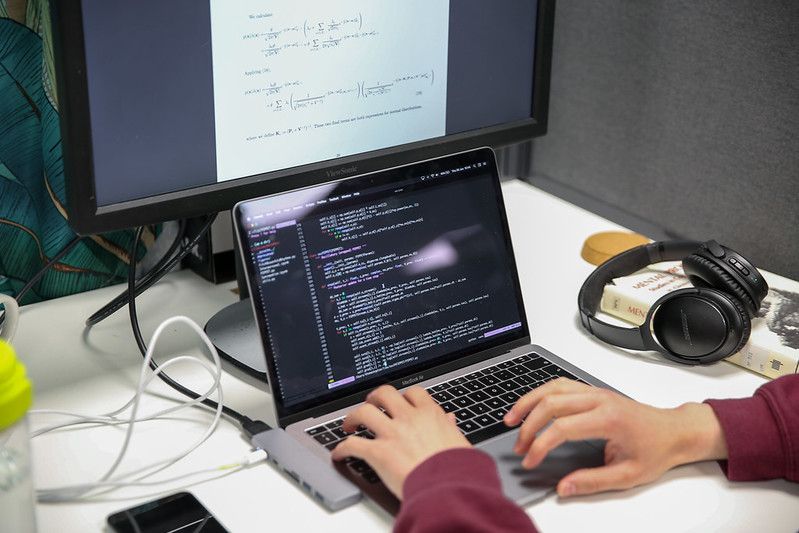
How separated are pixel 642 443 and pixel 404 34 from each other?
1.50ft

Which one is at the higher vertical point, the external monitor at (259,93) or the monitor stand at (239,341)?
the external monitor at (259,93)

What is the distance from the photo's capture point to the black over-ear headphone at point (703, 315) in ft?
2.70

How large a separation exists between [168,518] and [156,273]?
38 cm

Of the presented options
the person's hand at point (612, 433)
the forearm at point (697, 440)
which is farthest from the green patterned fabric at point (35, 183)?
the forearm at point (697, 440)

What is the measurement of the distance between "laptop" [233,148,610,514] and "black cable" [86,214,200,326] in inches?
8.9

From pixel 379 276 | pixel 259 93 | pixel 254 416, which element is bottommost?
pixel 254 416

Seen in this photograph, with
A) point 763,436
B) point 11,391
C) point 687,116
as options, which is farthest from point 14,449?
point 687,116

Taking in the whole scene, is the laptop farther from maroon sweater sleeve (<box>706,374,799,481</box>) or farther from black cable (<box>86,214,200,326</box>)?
black cable (<box>86,214,200,326</box>)

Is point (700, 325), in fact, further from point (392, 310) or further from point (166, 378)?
point (166, 378)

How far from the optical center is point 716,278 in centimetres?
86

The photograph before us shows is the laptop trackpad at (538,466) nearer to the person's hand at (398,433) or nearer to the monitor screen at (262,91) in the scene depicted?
the person's hand at (398,433)

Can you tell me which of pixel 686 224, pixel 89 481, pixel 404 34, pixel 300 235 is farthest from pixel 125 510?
pixel 686 224

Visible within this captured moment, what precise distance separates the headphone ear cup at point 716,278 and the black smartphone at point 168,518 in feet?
1.74

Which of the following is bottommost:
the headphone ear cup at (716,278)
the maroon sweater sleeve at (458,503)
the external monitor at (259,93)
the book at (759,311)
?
the book at (759,311)
